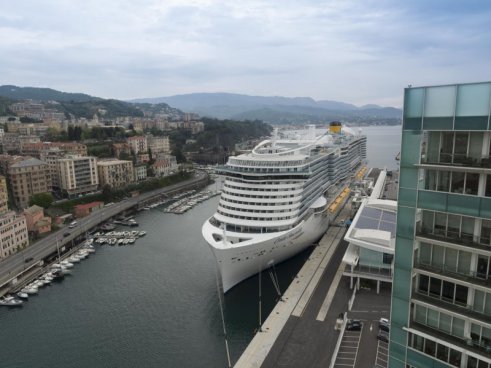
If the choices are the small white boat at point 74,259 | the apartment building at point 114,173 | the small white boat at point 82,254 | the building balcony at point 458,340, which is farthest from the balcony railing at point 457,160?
the apartment building at point 114,173

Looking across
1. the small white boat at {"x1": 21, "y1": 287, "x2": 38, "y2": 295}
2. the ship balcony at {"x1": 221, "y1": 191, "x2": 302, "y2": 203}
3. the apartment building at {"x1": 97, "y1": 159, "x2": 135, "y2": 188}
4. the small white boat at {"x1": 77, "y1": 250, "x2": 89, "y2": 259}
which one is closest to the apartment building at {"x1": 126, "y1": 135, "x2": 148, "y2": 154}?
the apartment building at {"x1": 97, "y1": 159, "x2": 135, "y2": 188}

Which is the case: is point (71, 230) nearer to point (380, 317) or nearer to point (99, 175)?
point (99, 175)

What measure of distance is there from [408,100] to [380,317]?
62.8ft

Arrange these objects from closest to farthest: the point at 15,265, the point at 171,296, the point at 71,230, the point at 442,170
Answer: the point at 442,170 → the point at 171,296 → the point at 15,265 → the point at 71,230

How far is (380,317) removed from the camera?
24.2 meters

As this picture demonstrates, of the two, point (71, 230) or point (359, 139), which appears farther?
point (359, 139)

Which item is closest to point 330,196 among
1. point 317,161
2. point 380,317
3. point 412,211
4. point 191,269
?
point 317,161

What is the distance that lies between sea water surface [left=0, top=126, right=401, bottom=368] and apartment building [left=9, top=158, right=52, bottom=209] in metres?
26.1

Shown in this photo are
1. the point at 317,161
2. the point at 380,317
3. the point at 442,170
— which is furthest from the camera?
the point at 317,161

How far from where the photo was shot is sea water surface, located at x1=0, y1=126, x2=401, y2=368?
2442cm

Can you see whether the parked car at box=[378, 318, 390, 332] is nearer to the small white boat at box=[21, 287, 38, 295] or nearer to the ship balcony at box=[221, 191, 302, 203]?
the ship balcony at box=[221, 191, 302, 203]

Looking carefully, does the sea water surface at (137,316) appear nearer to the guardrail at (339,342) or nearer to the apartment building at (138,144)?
the guardrail at (339,342)

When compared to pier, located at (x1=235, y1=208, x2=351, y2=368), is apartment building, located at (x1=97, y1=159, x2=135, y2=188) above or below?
above

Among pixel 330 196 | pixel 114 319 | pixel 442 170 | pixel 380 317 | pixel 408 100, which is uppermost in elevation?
pixel 408 100
